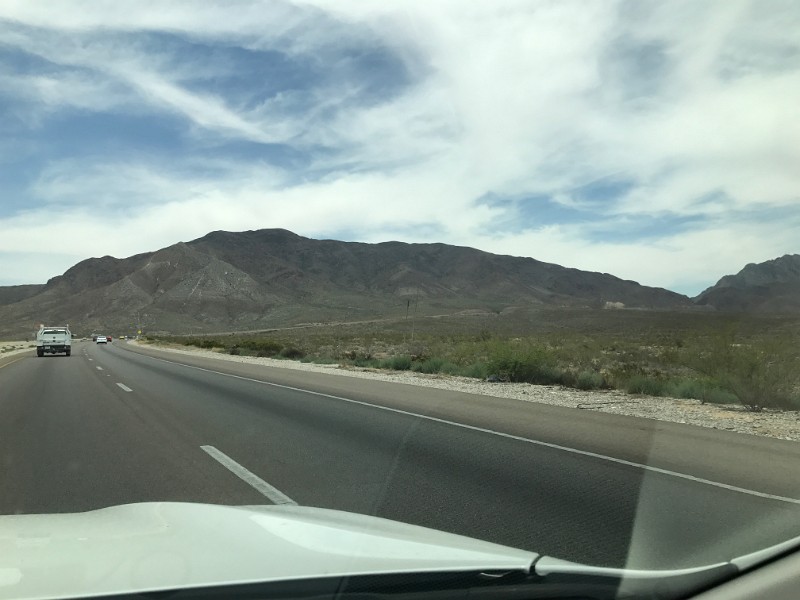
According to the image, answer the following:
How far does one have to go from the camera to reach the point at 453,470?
334 inches

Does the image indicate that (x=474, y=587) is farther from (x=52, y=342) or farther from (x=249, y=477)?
(x=52, y=342)

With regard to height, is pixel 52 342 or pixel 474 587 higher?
pixel 474 587

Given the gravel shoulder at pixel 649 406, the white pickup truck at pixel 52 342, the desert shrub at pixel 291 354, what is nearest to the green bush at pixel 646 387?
the gravel shoulder at pixel 649 406

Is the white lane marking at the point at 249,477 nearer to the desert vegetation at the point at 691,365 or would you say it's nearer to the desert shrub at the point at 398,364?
the desert vegetation at the point at 691,365

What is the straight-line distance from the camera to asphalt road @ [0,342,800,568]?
605 cm

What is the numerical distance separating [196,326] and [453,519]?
149m

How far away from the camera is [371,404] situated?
15734 mm

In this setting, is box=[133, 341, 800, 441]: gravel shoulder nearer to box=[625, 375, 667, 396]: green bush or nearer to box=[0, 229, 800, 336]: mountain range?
box=[625, 375, 667, 396]: green bush

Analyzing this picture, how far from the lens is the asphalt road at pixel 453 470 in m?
6.05

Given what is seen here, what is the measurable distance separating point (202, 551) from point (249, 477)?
4.84m

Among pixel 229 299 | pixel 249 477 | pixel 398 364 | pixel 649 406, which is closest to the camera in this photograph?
pixel 249 477

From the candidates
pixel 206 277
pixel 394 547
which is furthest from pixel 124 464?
pixel 206 277

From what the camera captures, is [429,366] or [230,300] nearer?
[429,366]

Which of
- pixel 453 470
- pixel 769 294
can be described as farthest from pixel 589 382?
pixel 453 470
